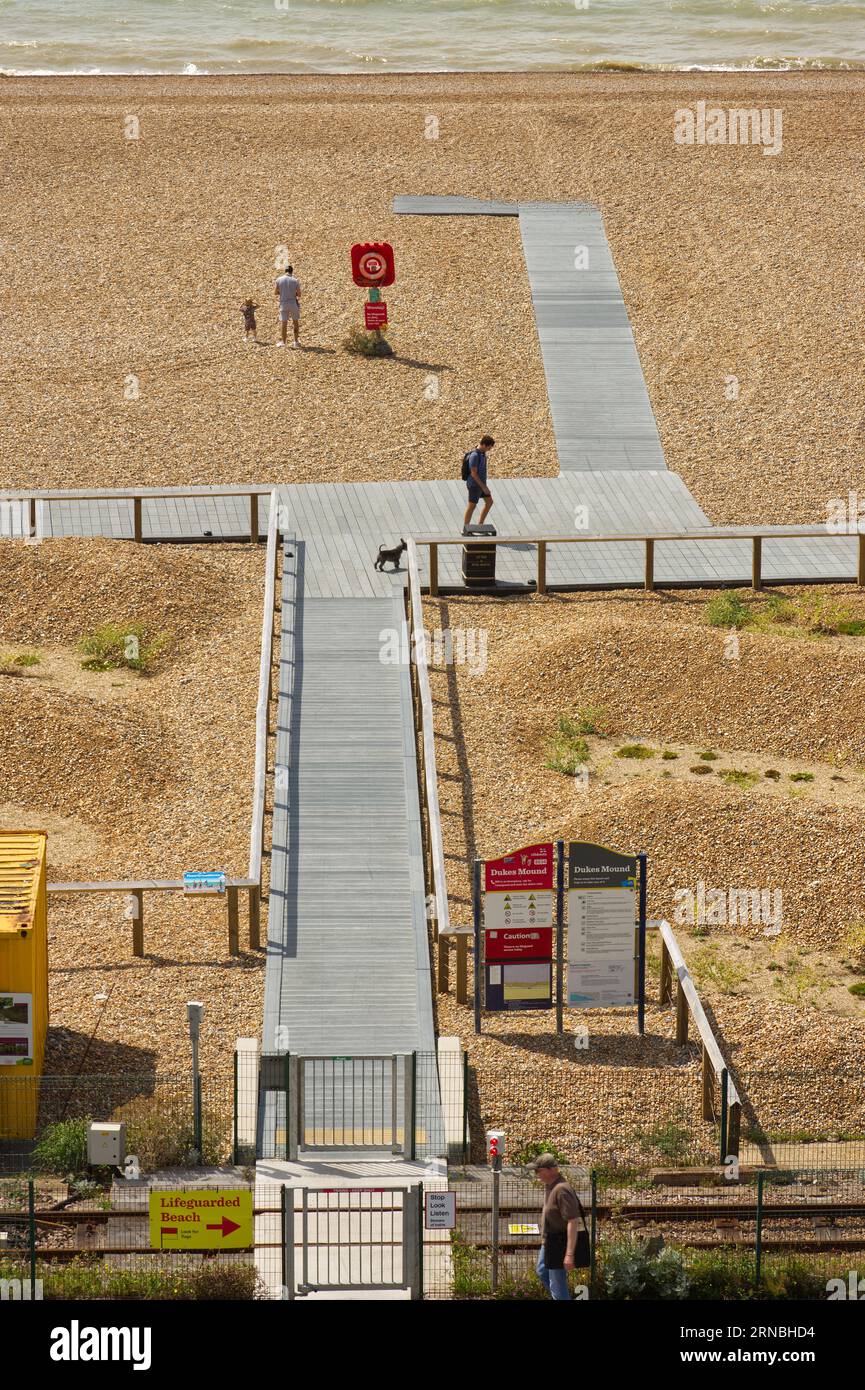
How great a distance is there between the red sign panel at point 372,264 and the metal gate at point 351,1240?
20.3 m

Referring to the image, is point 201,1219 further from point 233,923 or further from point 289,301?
point 289,301

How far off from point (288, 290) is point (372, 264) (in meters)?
1.35

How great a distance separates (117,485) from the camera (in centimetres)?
2895

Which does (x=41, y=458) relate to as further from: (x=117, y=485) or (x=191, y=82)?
(x=191, y=82)

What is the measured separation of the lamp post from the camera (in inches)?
604

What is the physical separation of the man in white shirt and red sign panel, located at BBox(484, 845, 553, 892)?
16821mm

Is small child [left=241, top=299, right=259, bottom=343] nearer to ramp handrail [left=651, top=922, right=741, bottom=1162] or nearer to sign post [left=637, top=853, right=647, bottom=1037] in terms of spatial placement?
ramp handrail [left=651, top=922, right=741, bottom=1162]

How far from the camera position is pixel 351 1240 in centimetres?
1425

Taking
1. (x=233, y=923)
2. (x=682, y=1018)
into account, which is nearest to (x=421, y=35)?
(x=233, y=923)

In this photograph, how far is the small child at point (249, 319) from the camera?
3269 cm

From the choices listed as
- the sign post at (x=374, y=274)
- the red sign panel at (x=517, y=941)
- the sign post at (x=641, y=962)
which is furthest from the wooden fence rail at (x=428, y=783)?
the sign post at (x=374, y=274)

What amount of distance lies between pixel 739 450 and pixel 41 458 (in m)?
9.57
